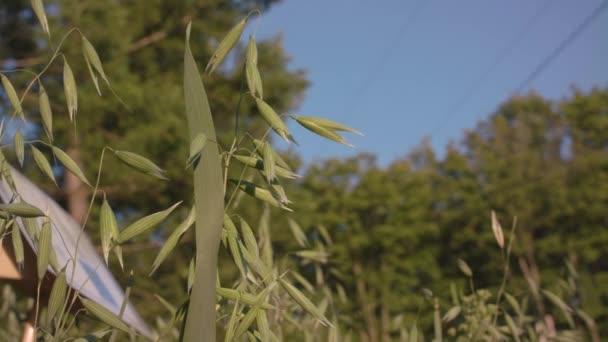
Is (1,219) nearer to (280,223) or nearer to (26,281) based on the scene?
(26,281)

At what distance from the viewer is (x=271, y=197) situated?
965mm

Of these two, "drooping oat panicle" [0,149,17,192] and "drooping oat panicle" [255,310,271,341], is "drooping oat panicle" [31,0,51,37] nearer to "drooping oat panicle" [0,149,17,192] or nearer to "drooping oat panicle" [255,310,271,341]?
"drooping oat panicle" [0,149,17,192]

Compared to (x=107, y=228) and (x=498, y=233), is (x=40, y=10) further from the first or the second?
(x=498, y=233)

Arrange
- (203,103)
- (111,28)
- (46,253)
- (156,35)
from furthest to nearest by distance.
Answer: (156,35)
(111,28)
(46,253)
(203,103)

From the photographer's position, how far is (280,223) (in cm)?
1595

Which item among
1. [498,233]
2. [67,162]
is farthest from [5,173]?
[498,233]

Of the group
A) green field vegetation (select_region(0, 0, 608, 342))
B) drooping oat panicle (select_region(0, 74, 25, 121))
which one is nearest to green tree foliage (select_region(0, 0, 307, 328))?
green field vegetation (select_region(0, 0, 608, 342))

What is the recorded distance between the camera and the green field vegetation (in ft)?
3.23

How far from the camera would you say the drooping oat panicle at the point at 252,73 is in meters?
0.96

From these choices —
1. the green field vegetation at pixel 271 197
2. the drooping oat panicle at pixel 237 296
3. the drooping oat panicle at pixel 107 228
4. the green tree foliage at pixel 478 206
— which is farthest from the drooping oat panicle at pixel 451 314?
the green tree foliage at pixel 478 206

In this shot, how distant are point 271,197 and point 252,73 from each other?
15 centimetres

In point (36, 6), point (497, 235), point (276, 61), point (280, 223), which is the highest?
point (276, 61)

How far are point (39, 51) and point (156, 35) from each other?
253cm

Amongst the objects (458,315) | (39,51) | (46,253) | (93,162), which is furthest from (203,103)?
(39,51)
